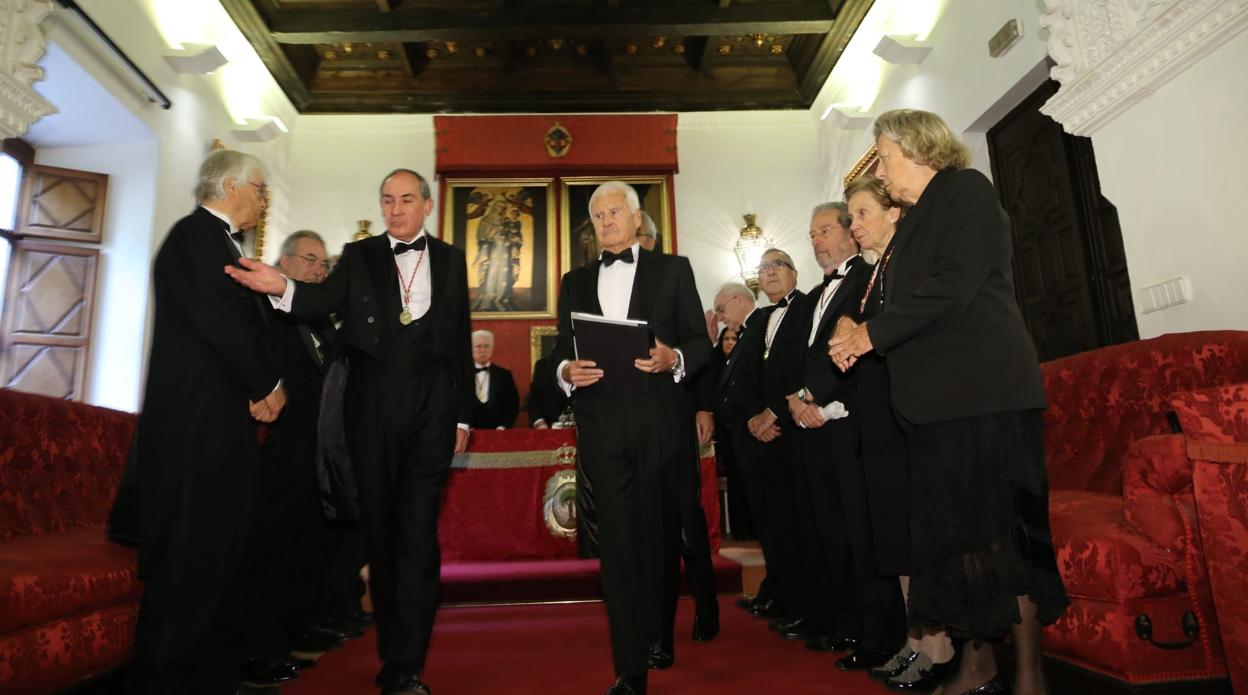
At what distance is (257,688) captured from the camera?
2746 millimetres

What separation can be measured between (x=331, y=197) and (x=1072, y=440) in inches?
332

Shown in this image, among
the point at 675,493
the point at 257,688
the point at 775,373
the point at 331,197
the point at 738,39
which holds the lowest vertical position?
the point at 257,688

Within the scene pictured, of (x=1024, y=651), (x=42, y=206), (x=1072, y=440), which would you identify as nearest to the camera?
(x=1024, y=651)

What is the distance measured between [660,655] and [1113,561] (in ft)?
5.16

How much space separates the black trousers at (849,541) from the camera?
9.66 feet

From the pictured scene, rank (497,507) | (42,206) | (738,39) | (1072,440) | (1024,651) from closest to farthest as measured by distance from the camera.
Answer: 1. (1024,651)
2. (1072,440)
3. (497,507)
4. (42,206)
5. (738,39)

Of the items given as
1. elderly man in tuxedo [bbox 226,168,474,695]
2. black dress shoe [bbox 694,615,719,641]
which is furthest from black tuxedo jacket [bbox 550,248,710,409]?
black dress shoe [bbox 694,615,719,641]

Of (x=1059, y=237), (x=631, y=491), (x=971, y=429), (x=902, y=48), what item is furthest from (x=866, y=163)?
(x=971, y=429)

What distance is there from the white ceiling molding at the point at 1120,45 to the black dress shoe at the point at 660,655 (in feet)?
11.3

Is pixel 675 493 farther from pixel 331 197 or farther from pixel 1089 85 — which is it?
pixel 331 197

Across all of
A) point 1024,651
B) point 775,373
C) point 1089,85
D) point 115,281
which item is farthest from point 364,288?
point 115,281

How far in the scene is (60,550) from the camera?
263 cm

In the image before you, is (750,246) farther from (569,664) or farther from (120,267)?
(569,664)

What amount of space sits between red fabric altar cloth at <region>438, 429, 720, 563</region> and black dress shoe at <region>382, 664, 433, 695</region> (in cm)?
246
